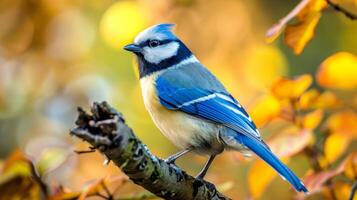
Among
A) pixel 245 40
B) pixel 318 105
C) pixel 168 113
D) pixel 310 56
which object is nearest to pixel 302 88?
pixel 318 105

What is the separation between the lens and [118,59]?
16.3ft

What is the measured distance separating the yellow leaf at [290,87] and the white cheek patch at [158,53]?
2.04 ft

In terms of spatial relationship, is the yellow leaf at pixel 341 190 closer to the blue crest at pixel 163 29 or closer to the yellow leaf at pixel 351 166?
the yellow leaf at pixel 351 166

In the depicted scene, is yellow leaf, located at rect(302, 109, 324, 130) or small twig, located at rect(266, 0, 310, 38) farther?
yellow leaf, located at rect(302, 109, 324, 130)

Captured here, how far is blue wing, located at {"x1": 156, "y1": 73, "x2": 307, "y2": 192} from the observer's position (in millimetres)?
2457

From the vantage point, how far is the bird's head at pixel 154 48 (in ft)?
9.37

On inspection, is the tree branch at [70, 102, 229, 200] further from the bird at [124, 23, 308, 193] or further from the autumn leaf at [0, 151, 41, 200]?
the autumn leaf at [0, 151, 41, 200]

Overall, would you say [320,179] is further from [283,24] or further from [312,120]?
[283,24]

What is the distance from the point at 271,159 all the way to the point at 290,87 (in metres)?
0.27

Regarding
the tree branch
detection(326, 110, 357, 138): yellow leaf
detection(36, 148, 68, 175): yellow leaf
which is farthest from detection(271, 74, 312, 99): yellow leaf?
detection(36, 148, 68, 175): yellow leaf

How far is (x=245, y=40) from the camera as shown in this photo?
474cm

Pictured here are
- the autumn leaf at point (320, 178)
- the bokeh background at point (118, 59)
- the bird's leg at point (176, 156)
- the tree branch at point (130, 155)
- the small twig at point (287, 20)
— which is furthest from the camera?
the bokeh background at point (118, 59)

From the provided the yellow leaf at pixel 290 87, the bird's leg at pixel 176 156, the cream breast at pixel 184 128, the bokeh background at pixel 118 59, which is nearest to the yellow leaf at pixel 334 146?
the yellow leaf at pixel 290 87

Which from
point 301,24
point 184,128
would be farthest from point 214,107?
point 301,24
